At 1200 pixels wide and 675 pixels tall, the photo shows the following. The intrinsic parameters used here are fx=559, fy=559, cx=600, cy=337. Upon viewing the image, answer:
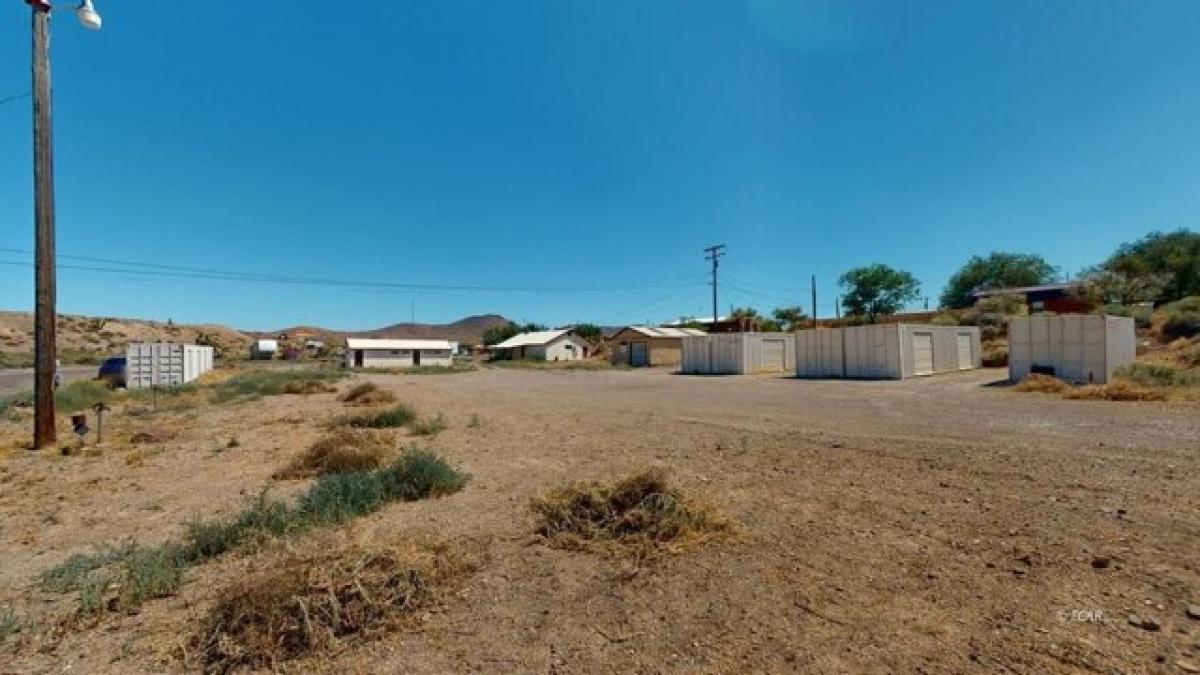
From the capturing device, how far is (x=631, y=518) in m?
4.92

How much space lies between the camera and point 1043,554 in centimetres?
423

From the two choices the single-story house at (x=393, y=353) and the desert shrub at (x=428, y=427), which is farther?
the single-story house at (x=393, y=353)

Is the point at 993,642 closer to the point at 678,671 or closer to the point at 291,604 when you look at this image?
the point at 678,671

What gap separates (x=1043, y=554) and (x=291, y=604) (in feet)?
17.3

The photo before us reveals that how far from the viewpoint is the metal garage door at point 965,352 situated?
31.6 meters

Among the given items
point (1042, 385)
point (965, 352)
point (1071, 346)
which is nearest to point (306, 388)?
point (1042, 385)

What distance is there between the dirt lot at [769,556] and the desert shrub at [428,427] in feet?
4.71

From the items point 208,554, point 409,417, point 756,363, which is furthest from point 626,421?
point 756,363

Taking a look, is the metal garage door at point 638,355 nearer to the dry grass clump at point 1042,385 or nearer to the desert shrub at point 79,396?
the dry grass clump at point 1042,385

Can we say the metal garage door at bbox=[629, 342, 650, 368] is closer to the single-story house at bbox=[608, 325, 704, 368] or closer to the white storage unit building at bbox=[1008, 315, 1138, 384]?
the single-story house at bbox=[608, 325, 704, 368]

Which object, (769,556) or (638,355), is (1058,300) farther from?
(769,556)

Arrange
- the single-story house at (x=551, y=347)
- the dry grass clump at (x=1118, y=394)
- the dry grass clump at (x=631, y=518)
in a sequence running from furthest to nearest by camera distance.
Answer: the single-story house at (x=551, y=347)
the dry grass clump at (x=1118, y=394)
the dry grass clump at (x=631, y=518)

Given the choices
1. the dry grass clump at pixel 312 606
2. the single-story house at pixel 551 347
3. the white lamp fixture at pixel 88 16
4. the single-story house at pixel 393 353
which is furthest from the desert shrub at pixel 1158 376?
the single-story house at pixel 393 353

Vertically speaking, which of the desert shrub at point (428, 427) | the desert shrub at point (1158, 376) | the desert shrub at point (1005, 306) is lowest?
the desert shrub at point (428, 427)
